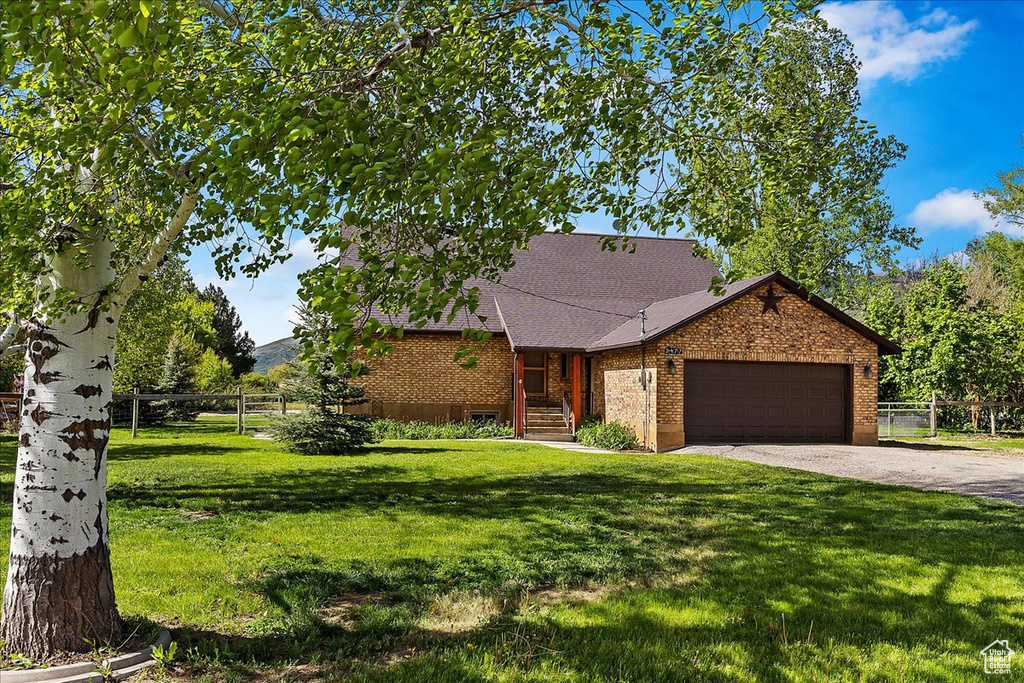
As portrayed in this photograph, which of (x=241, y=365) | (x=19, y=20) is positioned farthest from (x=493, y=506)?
(x=241, y=365)

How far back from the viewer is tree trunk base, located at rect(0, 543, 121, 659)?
4.32m

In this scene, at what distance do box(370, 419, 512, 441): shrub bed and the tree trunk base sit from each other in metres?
16.7

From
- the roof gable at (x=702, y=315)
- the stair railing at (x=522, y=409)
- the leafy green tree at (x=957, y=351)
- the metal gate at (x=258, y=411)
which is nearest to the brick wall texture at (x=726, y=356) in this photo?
the roof gable at (x=702, y=315)

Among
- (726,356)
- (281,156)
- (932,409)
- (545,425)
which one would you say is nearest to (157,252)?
(281,156)

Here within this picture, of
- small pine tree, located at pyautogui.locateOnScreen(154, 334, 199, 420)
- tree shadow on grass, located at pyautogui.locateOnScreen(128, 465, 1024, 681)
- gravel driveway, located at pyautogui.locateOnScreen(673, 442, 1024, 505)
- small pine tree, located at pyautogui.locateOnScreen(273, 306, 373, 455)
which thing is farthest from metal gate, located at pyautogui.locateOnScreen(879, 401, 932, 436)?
small pine tree, located at pyautogui.locateOnScreen(154, 334, 199, 420)

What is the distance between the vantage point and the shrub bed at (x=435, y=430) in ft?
70.1

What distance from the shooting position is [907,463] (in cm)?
1484

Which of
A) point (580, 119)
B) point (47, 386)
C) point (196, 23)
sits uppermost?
point (196, 23)

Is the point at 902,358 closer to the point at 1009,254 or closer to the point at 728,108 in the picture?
the point at 1009,254

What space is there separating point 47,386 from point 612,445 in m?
15.8

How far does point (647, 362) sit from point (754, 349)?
284cm

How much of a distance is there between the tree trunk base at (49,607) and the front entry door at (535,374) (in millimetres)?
19283

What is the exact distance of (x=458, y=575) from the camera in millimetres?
6262

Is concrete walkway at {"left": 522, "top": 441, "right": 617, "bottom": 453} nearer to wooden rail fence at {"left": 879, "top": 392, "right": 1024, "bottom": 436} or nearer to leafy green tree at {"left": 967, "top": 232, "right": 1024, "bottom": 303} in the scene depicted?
wooden rail fence at {"left": 879, "top": 392, "right": 1024, "bottom": 436}
